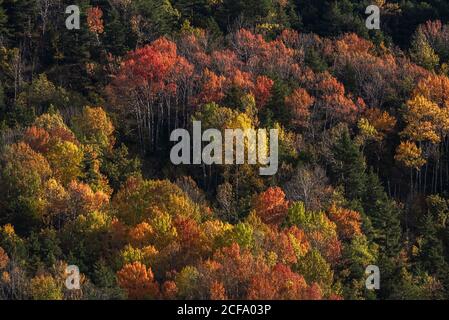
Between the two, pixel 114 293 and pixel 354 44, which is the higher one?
pixel 354 44

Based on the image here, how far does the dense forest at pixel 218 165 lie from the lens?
6319 centimetres

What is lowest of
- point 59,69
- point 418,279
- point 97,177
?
point 418,279

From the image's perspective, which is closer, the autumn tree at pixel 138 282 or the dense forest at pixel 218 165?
the autumn tree at pixel 138 282

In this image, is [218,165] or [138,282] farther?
[218,165]

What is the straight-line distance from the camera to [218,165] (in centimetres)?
8006

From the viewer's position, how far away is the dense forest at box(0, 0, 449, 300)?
63.2 m

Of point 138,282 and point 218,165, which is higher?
point 218,165

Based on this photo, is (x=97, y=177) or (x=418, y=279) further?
(x=97, y=177)

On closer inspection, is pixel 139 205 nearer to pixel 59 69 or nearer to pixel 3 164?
pixel 3 164

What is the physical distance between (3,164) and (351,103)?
31.8 meters

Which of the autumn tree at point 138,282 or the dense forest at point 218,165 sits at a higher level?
the dense forest at point 218,165
